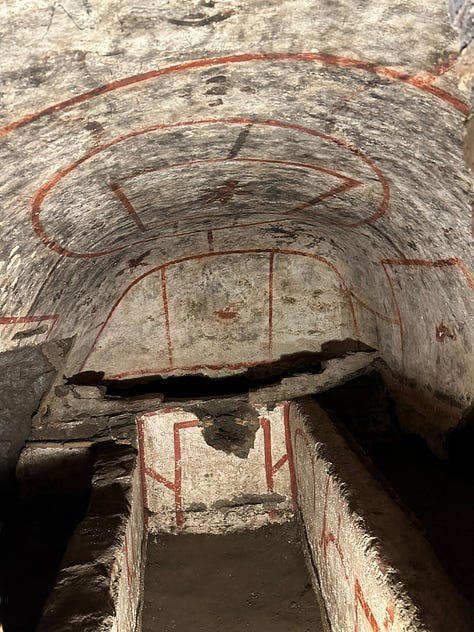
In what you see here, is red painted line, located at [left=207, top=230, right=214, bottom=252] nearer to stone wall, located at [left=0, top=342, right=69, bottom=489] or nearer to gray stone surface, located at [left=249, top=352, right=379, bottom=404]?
gray stone surface, located at [left=249, top=352, right=379, bottom=404]

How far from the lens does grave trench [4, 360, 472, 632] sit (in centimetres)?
264

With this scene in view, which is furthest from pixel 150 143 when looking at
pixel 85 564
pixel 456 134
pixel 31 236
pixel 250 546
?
pixel 250 546

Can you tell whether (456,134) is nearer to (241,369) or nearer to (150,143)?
(150,143)

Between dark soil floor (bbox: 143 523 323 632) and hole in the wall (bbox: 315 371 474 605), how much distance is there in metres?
1.19

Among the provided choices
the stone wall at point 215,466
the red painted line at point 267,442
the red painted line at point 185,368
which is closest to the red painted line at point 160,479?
the stone wall at point 215,466

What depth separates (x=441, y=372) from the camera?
4516mm

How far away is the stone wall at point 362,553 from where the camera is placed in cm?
217

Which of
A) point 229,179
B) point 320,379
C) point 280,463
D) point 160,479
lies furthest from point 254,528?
point 229,179

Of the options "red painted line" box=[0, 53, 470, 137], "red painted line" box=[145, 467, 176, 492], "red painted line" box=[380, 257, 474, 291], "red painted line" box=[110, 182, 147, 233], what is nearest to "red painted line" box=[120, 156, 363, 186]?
"red painted line" box=[110, 182, 147, 233]

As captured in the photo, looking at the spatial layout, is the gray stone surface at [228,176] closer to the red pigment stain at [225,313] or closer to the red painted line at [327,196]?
the red painted line at [327,196]

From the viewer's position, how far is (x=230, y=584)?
4.67m

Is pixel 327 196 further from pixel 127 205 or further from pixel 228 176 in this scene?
pixel 127 205

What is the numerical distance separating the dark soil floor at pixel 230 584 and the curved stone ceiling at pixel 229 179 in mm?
2027

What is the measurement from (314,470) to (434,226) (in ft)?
6.51
